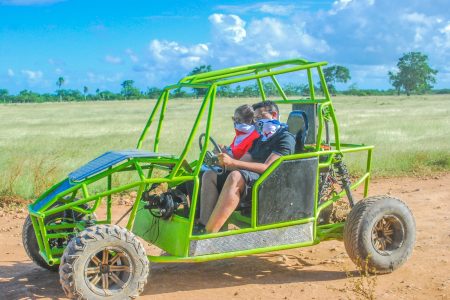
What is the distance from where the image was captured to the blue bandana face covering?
644 cm

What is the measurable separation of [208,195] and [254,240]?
60 cm

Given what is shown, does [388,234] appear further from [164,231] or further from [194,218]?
[164,231]

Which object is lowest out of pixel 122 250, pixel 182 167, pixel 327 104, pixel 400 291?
pixel 400 291

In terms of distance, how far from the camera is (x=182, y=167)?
20.4 feet

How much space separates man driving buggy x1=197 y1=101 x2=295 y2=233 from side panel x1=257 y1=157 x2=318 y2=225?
13 centimetres

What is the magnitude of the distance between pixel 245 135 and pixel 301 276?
59.9 inches

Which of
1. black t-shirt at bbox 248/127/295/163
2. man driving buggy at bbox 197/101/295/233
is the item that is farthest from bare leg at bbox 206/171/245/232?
black t-shirt at bbox 248/127/295/163

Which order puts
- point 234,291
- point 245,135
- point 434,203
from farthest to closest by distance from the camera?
point 434,203 → point 245,135 → point 234,291

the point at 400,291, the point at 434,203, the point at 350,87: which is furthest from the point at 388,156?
the point at 350,87

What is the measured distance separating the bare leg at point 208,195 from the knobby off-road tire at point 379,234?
1.39m

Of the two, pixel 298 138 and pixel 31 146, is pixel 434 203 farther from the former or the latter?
pixel 31 146

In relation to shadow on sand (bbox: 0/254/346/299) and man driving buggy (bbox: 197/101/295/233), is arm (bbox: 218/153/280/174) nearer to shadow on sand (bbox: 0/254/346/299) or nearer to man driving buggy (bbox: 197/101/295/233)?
man driving buggy (bbox: 197/101/295/233)

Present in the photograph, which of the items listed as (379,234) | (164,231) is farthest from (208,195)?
(379,234)

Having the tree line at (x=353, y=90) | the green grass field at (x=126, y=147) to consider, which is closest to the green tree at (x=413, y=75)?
the tree line at (x=353, y=90)
